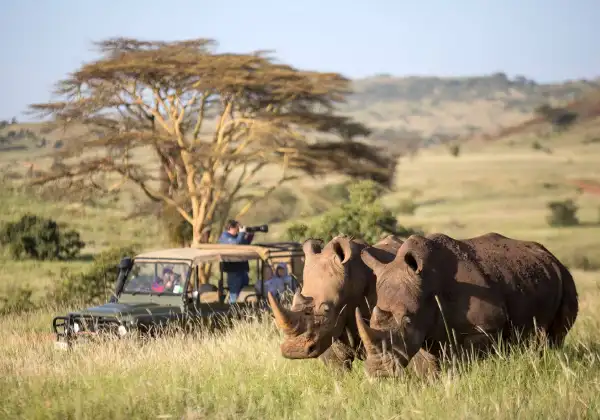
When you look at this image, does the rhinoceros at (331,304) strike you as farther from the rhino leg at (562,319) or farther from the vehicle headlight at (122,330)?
Answer: the vehicle headlight at (122,330)

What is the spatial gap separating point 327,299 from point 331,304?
5 cm

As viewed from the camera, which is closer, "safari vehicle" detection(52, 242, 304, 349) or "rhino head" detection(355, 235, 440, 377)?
"rhino head" detection(355, 235, 440, 377)

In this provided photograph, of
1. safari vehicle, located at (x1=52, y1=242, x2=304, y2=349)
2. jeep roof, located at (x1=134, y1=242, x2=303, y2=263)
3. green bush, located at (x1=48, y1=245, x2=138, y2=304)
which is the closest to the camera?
safari vehicle, located at (x1=52, y1=242, x2=304, y2=349)

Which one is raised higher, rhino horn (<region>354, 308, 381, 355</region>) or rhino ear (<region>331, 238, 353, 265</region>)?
Answer: rhino ear (<region>331, 238, 353, 265</region>)

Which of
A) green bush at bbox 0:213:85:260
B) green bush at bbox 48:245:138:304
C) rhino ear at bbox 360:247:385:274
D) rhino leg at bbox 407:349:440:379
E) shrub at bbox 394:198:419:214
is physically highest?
rhino ear at bbox 360:247:385:274

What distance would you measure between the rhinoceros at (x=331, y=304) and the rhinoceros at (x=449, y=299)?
0.15 meters

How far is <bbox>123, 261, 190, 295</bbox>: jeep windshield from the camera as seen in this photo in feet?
42.9

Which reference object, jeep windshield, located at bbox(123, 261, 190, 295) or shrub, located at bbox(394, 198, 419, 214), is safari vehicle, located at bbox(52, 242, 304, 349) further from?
shrub, located at bbox(394, 198, 419, 214)

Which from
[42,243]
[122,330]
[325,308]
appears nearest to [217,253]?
[122,330]

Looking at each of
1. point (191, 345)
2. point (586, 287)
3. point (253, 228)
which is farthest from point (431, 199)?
point (191, 345)

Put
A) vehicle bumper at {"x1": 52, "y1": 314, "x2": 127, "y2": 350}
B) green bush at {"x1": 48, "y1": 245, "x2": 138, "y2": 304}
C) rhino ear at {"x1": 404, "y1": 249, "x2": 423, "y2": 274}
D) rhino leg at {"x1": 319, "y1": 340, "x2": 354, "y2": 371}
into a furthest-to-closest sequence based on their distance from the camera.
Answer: green bush at {"x1": 48, "y1": 245, "x2": 138, "y2": 304} < vehicle bumper at {"x1": 52, "y1": 314, "x2": 127, "y2": 350} < rhino leg at {"x1": 319, "y1": 340, "x2": 354, "y2": 371} < rhino ear at {"x1": 404, "y1": 249, "x2": 423, "y2": 274}

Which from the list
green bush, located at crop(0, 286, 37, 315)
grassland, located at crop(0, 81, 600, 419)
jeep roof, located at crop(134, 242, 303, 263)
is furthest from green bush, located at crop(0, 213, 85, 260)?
jeep roof, located at crop(134, 242, 303, 263)

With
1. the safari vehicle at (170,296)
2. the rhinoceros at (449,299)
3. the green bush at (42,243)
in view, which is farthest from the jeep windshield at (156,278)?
the green bush at (42,243)

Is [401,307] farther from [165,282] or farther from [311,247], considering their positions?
[165,282]
